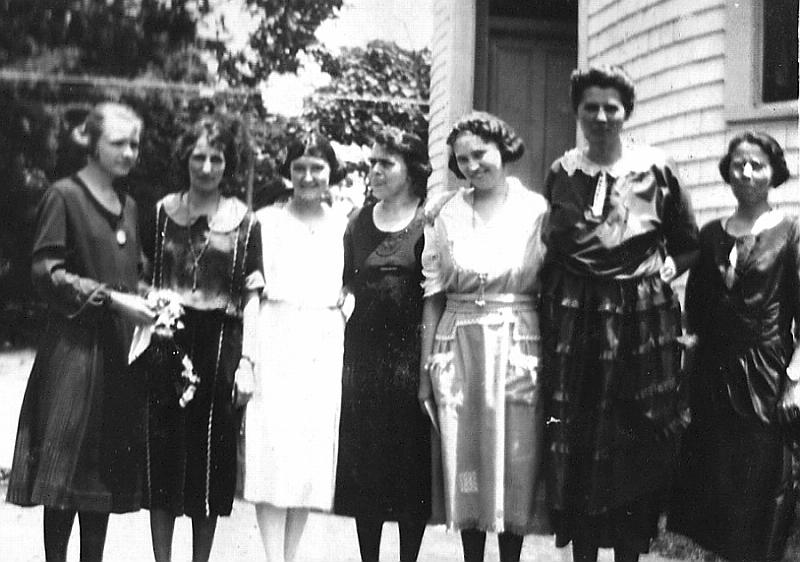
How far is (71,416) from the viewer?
3.56 meters

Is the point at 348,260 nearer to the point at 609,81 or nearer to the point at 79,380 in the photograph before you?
the point at 79,380

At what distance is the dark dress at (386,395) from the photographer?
378cm

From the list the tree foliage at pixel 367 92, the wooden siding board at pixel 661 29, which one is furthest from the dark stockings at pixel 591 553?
the wooden siding board at pixel 661 29

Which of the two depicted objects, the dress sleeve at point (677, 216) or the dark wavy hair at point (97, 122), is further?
the dark wavy hair at point (97, 122)

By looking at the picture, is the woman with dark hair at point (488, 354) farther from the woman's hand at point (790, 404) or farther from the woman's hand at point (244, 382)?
the woman's hand at point (790, 404)

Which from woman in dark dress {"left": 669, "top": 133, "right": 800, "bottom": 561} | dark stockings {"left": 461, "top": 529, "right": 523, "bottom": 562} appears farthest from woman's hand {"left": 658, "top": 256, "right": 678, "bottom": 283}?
dark stockings {"left": 461, "top": 529, "right": 523, "bottom": 562}

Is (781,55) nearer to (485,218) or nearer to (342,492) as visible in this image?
(485,218)

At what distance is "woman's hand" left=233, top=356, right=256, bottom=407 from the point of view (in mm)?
3637

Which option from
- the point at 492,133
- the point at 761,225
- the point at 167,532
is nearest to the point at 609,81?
the point at 492,133

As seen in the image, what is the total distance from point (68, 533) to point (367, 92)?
128 inches

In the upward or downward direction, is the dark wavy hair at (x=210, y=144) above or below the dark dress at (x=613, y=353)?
above

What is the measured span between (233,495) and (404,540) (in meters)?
0.72

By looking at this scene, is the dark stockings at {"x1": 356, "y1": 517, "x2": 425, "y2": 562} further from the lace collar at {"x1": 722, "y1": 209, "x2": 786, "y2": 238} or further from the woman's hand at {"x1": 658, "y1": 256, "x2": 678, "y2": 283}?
the lace collar at {"x1": 722, "y1": 209, "x2": 786, "y2": 238}

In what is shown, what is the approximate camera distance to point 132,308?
3551mm
